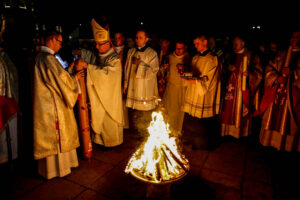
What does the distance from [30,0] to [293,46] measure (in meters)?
7.12

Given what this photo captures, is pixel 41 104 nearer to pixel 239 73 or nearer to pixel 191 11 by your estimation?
pixel 239 73

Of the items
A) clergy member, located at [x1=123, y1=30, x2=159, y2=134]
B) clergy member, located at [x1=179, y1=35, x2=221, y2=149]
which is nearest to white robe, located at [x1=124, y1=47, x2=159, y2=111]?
clergy member, located at [x1=123, y1=30, x2=159, y2=134]

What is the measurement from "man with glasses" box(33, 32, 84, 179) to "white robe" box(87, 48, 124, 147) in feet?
2.02

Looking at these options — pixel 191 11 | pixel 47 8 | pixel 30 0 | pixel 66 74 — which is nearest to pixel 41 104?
pixel 66 74

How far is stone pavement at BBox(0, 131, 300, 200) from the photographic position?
341cm

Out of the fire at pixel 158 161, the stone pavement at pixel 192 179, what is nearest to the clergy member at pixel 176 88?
the stone pavement at pixel 192 179

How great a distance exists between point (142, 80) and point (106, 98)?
1.09 metres

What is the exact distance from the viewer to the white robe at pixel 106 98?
14.1ft

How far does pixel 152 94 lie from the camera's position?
5441 millimetres

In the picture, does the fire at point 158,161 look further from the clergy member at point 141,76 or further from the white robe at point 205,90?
the clergy member at point 141,76

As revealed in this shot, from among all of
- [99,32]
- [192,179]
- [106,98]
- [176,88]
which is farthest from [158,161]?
[176,88]

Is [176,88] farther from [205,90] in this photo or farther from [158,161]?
[158,161]

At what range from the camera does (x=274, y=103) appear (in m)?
4.88

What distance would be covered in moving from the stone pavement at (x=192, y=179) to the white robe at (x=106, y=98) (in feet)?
1.32
